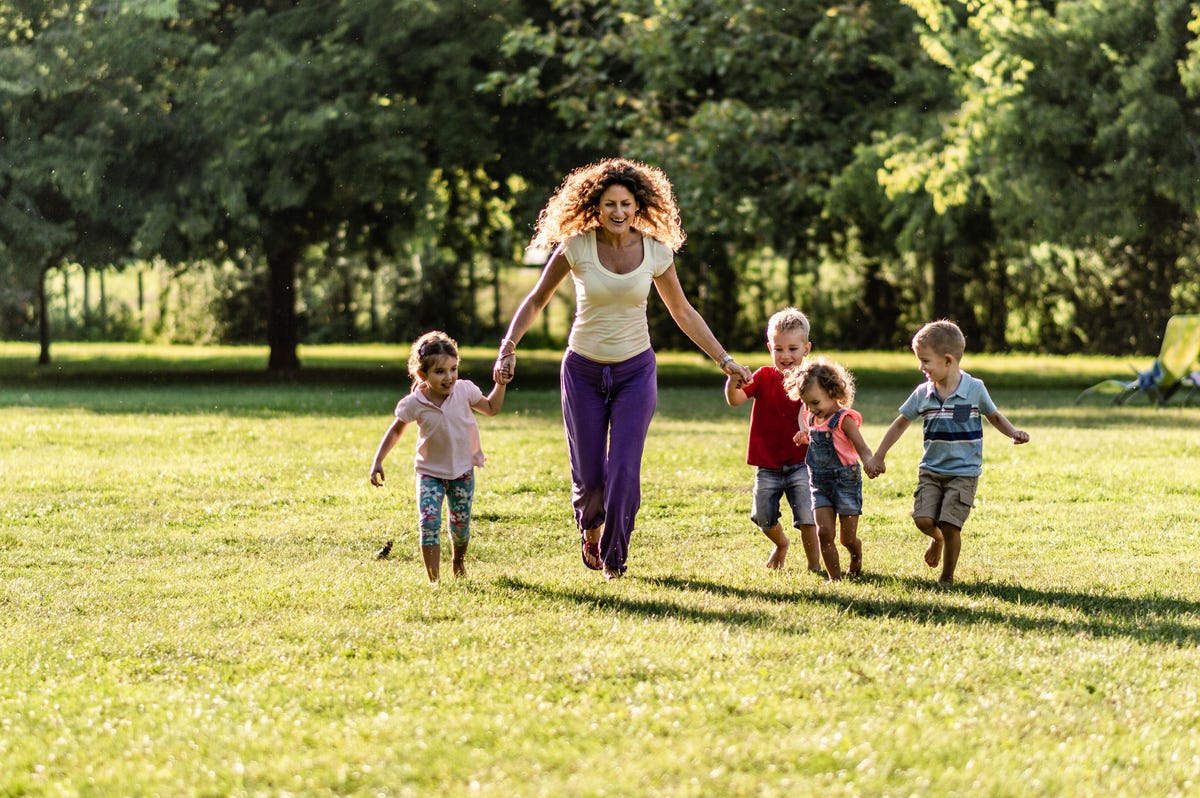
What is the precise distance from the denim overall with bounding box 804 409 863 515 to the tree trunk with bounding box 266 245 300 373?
63.4ft

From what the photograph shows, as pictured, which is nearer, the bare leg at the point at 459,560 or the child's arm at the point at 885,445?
the child's arm at the point at 885,445

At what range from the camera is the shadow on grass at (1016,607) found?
6.62 meters

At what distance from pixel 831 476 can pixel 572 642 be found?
7.12 feet

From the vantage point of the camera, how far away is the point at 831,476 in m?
7.86

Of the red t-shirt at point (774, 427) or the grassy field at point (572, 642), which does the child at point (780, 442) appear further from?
the grassy field at point (572, 642)

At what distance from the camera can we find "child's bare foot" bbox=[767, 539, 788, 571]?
820cm

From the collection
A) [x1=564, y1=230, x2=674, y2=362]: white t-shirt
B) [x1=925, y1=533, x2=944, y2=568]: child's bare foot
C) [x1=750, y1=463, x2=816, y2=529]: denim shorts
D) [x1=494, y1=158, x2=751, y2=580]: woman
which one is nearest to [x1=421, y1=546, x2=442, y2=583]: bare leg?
[x1=494, y1=158, x2=751, y2=580]: woman

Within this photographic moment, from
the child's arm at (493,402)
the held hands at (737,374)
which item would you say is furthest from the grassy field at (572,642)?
the held hands at (737,374)

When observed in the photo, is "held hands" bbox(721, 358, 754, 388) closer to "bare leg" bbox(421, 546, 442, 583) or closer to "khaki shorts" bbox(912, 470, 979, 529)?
"khaki shorts" bbox(912, 470, 979, 529)

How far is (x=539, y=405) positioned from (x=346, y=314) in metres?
16.7

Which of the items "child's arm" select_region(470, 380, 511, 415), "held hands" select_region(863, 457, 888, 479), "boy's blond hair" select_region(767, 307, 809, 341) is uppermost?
"boy's blond hair" select_region(767, 307, 809, 341)

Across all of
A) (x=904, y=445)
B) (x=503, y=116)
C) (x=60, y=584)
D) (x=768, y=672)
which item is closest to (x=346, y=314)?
(x=503, y=116)

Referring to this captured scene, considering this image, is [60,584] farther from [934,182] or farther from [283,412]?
[934,182]

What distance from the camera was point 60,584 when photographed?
25.9 ft
